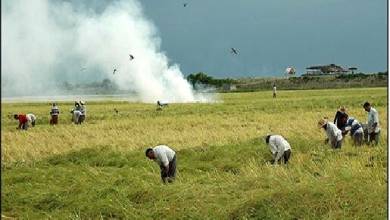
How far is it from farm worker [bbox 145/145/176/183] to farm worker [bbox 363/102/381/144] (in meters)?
6.74

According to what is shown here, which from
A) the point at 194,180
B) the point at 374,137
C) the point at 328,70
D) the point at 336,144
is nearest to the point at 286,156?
the point at 336,144

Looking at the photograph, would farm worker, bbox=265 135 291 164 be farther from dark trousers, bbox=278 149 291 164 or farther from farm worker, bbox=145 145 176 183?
farm worker, bbox=145 145 176 183

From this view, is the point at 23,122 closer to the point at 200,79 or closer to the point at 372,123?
the point at 372,123

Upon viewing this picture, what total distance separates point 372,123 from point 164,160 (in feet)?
23.9

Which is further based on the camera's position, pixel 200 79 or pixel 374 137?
pixel 200 79

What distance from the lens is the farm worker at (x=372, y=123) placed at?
15548 millimetres

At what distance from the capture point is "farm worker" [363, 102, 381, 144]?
612 inches

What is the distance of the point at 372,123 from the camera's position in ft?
51.1

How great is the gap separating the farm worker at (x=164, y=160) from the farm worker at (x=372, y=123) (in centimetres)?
674

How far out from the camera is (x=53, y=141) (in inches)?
819

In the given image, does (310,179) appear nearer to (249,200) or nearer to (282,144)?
(249,200)

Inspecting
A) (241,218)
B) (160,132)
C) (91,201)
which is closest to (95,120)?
(160,132)

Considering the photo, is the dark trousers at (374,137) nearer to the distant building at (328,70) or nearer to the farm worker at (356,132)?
the farm worker at (356,132)

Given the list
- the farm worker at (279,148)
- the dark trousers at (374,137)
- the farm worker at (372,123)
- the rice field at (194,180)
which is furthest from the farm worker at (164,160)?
the dark trousers at (374,137)
